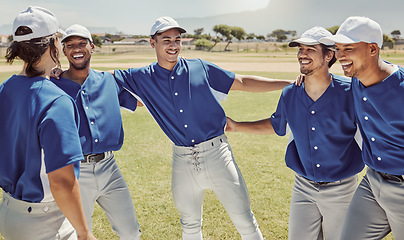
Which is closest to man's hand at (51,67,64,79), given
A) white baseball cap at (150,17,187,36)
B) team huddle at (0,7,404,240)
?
team huddle at (0,7,404,240)

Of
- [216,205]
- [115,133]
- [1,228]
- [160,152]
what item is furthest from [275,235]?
[160,152]

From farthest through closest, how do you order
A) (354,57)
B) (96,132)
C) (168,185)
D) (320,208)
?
(168,185) → (96,132) → (320,208) → (354,57)

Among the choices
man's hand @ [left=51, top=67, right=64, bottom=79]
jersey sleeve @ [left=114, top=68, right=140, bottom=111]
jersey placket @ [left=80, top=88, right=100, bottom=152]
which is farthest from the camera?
jersey sleeve @ [left=114, top=68, right=140, bottom=111]

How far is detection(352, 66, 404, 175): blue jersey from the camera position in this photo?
3.06 meters

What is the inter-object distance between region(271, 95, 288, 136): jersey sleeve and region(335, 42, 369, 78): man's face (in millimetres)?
878

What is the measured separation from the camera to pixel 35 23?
8.36 feet

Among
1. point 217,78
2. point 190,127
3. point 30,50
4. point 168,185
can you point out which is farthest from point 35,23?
point 168,185

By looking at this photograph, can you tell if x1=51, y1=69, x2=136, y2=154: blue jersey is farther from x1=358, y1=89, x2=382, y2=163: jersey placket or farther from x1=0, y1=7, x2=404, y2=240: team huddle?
x1=358, y1=89, x2=382, y2=163: jersey placket

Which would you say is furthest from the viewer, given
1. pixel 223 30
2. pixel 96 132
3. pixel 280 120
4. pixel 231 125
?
pixel 223 30

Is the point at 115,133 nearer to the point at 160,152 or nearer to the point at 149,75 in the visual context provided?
the point at 149,75

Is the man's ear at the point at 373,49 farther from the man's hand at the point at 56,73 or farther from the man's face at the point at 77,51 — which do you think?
the man's hand at the point at 56,73

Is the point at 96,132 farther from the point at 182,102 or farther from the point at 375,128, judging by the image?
the point at 375,128

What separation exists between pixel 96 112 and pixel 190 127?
108cm

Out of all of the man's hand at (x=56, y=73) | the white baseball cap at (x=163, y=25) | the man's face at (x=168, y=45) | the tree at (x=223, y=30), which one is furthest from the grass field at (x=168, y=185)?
the tree at (x=223, y=30)
